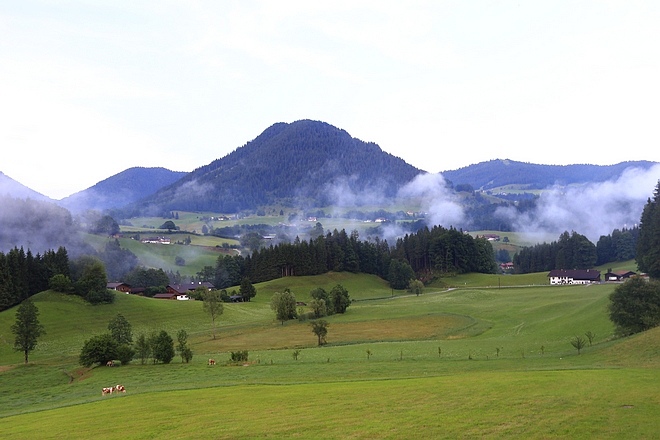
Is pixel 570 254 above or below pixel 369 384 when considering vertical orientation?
above

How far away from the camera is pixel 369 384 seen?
3597cm

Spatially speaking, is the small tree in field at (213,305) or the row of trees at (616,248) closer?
the small tree in field at (213,305)

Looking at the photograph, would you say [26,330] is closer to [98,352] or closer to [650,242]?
[98,352]

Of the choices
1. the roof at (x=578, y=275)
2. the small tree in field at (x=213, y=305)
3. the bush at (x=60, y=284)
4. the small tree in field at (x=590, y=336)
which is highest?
the bush at (x=60, y=284)

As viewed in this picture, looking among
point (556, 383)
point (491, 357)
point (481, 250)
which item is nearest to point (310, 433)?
point (556, 383)

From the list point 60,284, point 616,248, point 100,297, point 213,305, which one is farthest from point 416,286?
point 60,284

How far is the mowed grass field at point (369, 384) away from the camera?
2447cm

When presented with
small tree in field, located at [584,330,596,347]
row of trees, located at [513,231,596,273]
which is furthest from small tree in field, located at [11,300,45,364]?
row of trees, located at [513,231,596,273]

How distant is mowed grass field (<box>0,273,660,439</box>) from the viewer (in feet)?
80.3

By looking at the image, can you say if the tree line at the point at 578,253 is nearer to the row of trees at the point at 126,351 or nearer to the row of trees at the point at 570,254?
the row of trees at the point at 570,254

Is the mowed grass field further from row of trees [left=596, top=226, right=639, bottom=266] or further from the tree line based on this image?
row of trees [left=596, top=226, right=639, bottom=266]

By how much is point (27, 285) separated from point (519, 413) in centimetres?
10294

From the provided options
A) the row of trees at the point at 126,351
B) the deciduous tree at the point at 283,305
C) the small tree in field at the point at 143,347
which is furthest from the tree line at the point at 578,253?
the small tree in field at the point at 143,347

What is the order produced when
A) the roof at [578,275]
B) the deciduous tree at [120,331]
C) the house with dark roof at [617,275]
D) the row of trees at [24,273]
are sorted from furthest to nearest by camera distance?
the roof at [578,275]
the house with dark roof at [617,275]
the row of trees at [24,273]
the deciduous tree at [120,331]
